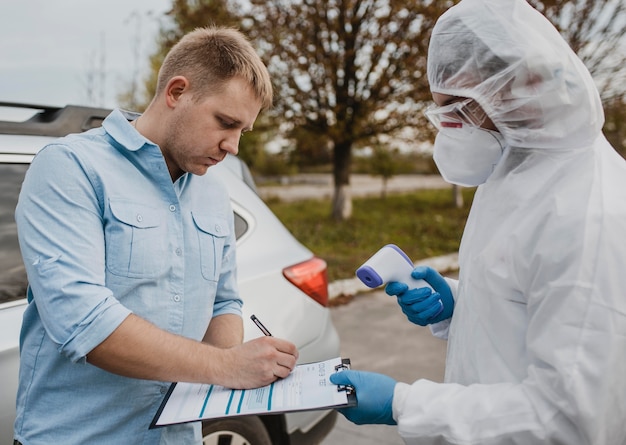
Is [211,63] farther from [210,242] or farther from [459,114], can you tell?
[459,114]

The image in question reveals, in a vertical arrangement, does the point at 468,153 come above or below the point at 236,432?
above

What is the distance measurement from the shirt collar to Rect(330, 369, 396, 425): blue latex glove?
787mm

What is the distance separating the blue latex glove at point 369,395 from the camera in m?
1.35

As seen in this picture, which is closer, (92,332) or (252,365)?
(92,332)

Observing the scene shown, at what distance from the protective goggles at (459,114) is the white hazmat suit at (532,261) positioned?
0.04 meters

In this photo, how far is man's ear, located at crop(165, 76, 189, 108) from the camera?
1.50 meters

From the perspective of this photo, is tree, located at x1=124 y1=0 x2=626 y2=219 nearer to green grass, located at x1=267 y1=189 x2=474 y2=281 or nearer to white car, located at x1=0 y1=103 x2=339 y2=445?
green grass, located at x1=267 y1=189 x2=474 y2=281

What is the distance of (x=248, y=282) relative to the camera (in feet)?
7.64

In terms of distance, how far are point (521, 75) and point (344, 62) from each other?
35.5ft

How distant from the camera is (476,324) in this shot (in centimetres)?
136

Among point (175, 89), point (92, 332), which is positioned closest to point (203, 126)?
point (175, 89)

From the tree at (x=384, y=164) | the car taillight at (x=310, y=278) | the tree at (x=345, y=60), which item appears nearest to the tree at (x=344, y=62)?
the tree at (x=345, y=60)

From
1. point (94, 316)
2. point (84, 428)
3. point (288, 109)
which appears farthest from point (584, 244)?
point (288, 109)

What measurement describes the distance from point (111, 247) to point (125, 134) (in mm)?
319
